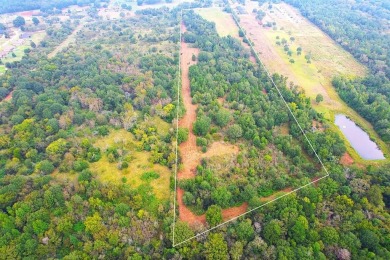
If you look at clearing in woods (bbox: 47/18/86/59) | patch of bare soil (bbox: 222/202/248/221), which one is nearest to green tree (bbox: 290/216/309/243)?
patch of bare soil (bbox: 222/202/248/221)

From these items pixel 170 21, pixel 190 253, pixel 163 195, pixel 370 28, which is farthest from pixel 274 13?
pixel 190 253

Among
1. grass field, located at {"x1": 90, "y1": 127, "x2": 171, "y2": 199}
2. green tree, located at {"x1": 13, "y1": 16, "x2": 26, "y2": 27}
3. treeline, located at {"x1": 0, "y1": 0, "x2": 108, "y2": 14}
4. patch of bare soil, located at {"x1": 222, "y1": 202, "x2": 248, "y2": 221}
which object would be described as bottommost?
patch of bare soil, located at {"x1": 222, "y1": 202, "x2": 248, "y2": 221}

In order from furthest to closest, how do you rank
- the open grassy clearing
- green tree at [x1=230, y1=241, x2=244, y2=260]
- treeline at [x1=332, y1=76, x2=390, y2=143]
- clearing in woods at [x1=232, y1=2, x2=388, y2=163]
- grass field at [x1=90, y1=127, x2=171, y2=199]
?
the open grassy clearing → clearing in woods at [x1=232, y1=2, x2=388, y2=163] → treeline at [x1=332, y1=76, x2=390, y2=143] → grass field at [x1=90, y1=127, x2=171, y2=199] → green tree at [x1=230, y1=241, x2=244, y2=260]

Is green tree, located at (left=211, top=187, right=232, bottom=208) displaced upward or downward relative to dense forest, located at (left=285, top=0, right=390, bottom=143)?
downward

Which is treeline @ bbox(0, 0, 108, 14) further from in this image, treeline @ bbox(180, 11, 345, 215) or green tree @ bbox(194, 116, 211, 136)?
green tree @ bbox(194, 116, 211, 136)

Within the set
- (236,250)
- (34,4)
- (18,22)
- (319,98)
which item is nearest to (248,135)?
(236,250)

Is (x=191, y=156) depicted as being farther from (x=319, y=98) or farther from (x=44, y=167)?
(x=319, y=98)
